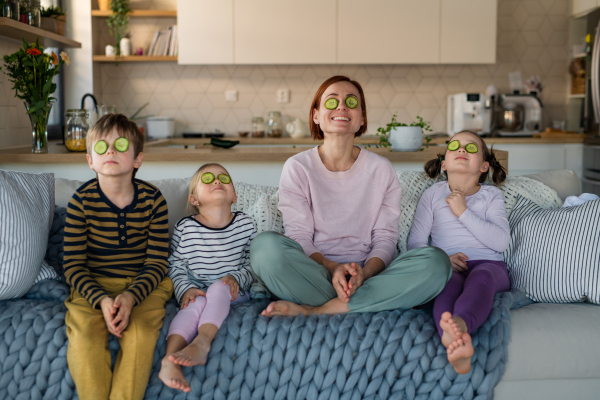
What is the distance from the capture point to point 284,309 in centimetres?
148

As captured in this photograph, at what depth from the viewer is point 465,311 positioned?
141 cm

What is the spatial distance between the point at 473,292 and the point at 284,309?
52 centimetres

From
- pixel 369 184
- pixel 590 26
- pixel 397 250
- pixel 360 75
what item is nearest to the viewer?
pixel 369 184

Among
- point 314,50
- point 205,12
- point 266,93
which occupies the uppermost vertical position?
point 205,12

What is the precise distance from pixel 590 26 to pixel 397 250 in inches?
112

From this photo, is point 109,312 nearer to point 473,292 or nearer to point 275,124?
point 473,292

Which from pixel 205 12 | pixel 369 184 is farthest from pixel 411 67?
pixel 369 184

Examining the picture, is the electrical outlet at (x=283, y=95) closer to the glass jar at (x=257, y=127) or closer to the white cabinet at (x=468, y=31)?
the glass jar at (x=257, y=127)

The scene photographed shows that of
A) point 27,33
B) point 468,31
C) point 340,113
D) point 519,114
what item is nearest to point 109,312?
point 340,113

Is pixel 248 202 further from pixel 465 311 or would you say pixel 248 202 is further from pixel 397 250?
pixel 465 311

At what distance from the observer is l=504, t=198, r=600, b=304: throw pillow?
162 centimetres

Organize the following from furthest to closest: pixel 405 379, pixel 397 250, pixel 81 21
Result: pixel 81 21 < pixel 397 250 < pixel 405 379

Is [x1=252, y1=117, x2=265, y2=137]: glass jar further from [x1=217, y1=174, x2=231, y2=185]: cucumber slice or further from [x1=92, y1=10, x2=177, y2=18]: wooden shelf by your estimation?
[x1=217, y1=174, x2=231, y2=185]: cucumber slice

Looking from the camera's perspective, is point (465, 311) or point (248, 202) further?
point (248, 202)
